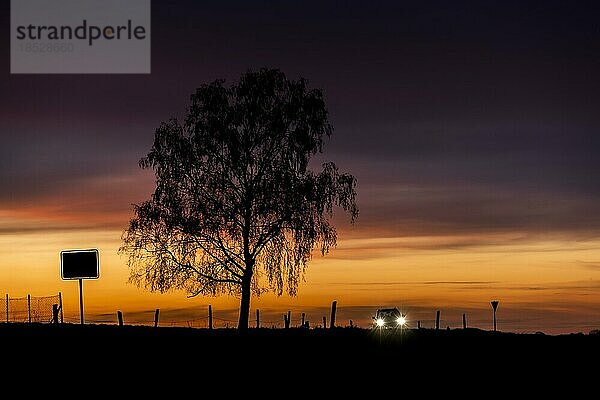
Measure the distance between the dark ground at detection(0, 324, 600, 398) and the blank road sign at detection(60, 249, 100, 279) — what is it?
6.30 metres

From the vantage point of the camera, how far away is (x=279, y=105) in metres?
63.7

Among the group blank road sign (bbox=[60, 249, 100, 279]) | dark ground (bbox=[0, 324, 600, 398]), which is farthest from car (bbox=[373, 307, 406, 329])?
blank road sign (bbox=[60, 249, 100, 279])

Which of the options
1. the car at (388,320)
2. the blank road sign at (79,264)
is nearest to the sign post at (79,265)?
the blank road sign at (79,264)

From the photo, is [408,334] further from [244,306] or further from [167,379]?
[167,379]

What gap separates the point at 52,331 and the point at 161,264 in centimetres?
898

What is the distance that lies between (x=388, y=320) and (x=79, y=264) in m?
20.0

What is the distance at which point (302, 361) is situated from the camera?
41.1 meters

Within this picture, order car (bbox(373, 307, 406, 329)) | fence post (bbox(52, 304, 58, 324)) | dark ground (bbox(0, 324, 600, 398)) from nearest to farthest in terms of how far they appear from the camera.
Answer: dark ground (bbox(0, 324, 600, 398)) → car (bbox(373, 307, 406, 329)) → fence post (bbox(52, 304, 58, 324))

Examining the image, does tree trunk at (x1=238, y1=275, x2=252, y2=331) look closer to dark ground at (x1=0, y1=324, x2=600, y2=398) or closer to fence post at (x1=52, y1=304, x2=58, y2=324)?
dark ground at (x1=0, y1=324, x2=600, y2=398)

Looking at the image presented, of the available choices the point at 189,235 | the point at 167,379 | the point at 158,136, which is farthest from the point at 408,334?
the point at 167,379

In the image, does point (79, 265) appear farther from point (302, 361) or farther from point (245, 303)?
point (302, 361)

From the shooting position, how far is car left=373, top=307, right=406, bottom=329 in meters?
54.5

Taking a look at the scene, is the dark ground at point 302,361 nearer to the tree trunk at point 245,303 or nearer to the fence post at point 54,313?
the tree trunk at point 245,303

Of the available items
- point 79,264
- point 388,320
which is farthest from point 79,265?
point 388,320
